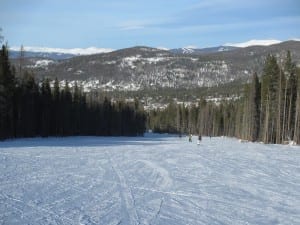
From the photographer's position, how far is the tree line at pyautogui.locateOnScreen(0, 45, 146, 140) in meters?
66.1

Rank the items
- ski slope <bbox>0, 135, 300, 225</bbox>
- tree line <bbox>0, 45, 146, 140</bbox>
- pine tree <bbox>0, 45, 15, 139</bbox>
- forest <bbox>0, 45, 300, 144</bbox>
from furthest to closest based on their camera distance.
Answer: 1. forest <bbox>0, 45, 300, 144</bbox>
2. tree line <bbox>0, 45, 146, 140</bbox>
3. pine tree <bbox>0, 45, 15, 139</bbox>
4. ski slope <bbox>0, 135, 300, 225</bbox>

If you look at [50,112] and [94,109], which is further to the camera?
[94,109]

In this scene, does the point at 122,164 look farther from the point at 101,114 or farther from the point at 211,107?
the point at 211,107

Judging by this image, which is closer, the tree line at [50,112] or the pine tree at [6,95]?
the pine tree at [6,95]

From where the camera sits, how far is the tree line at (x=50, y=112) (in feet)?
217

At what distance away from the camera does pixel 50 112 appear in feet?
290

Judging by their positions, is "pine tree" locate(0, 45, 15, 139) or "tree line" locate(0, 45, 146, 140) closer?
"pine tree" locate(0, 45, 15, 139)

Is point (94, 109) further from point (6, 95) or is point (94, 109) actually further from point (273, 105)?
point (273, 105)

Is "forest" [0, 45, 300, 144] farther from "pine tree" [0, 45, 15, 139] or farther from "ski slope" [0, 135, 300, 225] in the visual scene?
"ski slope" [0, 135, 300, 225]

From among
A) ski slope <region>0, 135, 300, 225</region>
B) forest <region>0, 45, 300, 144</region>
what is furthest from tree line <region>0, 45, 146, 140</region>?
ski slope <region>0, 135, 300, 225</region>

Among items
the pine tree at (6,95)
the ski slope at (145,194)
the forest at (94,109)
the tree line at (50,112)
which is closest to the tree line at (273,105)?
the forest at (94,109)

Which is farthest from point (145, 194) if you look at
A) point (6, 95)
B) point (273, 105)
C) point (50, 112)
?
point (50, 112)

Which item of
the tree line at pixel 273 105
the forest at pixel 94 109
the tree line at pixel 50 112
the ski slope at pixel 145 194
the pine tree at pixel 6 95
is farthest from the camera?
the tree line at pixel 273 105

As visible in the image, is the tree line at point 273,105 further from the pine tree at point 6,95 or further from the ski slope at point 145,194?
the ski slope at point 145,194
